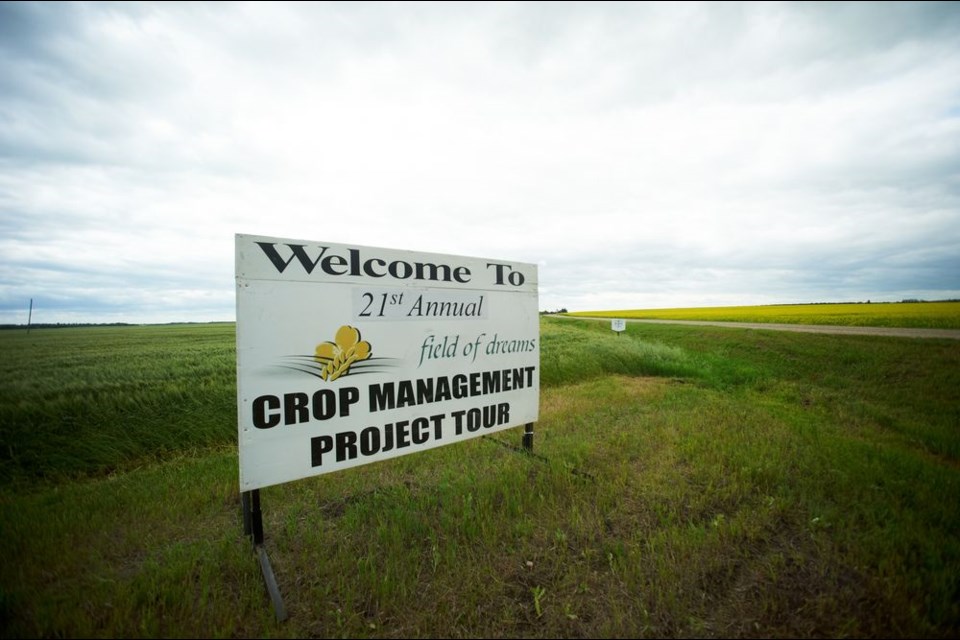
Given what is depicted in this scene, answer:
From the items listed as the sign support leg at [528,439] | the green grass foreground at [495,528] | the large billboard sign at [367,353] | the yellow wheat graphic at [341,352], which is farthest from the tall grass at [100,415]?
the sign support leg at [528,439]

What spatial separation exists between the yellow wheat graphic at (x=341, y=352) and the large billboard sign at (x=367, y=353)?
12mm

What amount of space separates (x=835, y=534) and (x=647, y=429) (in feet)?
10.3

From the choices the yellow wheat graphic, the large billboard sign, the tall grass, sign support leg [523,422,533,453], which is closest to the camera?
the large billboard sign

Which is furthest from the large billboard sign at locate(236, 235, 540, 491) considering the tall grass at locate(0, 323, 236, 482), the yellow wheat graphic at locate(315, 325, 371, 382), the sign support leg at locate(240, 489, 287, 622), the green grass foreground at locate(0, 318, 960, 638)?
the tall grass at locate(0, 323, 236, 482)

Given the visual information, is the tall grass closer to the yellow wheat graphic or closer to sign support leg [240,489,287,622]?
sign support leg [240,489,287,622]

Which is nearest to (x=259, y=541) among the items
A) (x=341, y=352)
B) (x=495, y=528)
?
(x=341, y=352)

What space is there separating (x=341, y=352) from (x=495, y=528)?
239 cm

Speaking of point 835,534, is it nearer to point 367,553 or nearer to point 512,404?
point 512,404

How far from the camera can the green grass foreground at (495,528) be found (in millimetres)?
2697

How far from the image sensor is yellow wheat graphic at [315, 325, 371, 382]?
398cm

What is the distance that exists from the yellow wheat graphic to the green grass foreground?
153 centimetres

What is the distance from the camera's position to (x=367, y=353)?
170 inches

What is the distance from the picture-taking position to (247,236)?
3562 mm

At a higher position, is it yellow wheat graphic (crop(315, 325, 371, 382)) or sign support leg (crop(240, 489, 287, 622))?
yellow wheat graphic (crop(315, 325, 371, 382))
